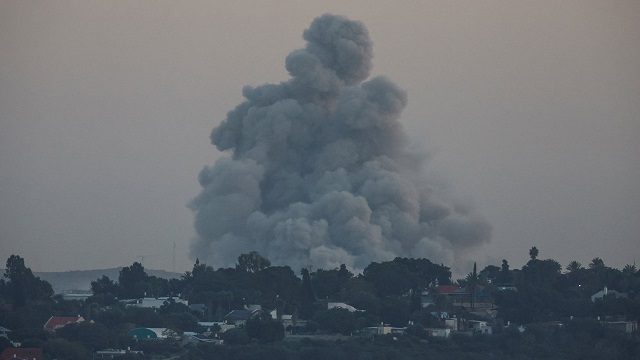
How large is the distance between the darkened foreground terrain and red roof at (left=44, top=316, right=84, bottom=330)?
112mm

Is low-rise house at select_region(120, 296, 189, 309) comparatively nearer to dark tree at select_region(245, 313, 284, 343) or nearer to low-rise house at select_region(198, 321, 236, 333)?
low-rise house at select_region(198, 321, 236, 333)

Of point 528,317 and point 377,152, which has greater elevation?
point 377,152

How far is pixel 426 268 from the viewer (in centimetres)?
8369

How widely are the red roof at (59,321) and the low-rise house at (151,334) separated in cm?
336

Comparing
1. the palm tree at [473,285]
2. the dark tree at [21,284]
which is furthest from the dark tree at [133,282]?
the palm tree at [473,285]

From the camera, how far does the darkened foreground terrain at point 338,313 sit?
2677 inches

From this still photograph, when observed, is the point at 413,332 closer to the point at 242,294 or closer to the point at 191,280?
the point at 242,294

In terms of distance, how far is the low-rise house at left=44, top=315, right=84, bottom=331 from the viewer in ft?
237

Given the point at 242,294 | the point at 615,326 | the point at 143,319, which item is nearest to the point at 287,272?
the point at 242,294

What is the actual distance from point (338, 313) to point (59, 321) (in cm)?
1049

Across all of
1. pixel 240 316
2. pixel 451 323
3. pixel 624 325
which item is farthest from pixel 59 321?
pixel 624 325

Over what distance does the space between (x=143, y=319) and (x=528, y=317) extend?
14.6 meters

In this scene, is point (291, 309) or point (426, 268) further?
point (426, 268)

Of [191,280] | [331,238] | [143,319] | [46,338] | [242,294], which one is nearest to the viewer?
[46,338]
